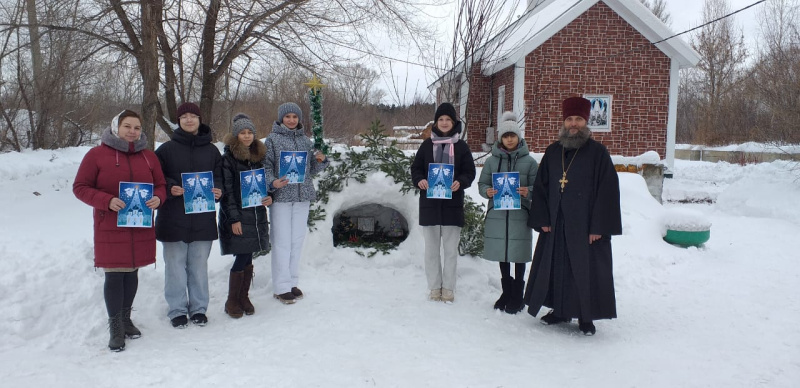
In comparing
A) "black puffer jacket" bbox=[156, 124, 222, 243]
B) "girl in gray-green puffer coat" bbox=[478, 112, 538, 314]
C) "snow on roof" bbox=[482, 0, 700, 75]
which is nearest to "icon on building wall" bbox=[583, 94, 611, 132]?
"snow on roof" bbox=[482, 0, 700, 75]

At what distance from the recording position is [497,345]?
4.04 m

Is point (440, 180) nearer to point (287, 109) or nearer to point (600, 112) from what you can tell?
point (287, 109)

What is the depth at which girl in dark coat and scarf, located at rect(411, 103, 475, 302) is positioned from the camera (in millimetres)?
4887

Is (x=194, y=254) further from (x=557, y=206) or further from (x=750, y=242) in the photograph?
(x=750, y=242)

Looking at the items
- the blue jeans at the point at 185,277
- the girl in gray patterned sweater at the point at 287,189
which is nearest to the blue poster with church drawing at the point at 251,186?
the girl in gray patterned sweater at the point at 287,189

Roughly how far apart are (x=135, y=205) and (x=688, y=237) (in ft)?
23.3

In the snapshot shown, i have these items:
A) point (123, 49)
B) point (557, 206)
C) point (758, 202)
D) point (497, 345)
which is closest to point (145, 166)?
point (497, 345)

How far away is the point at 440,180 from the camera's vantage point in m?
4.80

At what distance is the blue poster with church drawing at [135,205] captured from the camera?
373 centimetres

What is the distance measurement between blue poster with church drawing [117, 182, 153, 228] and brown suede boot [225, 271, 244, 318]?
101 cm

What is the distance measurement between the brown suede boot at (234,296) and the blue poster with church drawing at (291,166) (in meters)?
0.97

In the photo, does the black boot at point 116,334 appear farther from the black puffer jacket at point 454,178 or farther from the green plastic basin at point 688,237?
the green plastic basin at point 688,237

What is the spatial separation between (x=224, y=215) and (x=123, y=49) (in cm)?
621

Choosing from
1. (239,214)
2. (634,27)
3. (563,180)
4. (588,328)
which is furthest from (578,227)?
(634,27)
